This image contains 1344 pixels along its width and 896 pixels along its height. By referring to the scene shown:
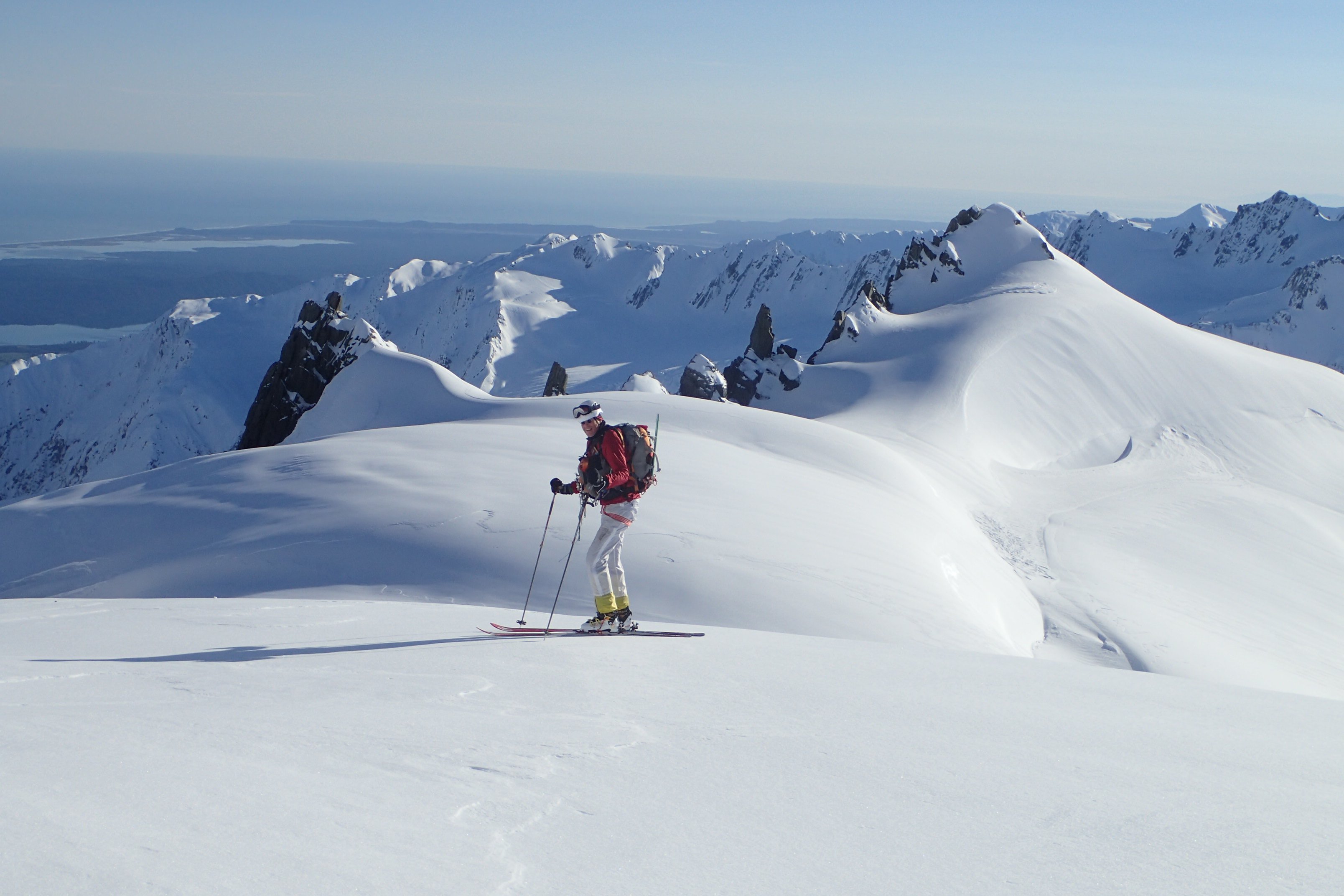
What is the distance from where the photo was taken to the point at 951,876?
3.91 m

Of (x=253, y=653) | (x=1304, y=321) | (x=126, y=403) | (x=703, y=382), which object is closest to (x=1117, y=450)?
(x=703, y=382)

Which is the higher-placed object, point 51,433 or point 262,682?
point 262,682

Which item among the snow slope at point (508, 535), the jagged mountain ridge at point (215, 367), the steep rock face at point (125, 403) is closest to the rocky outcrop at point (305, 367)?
the snow slope at point (508, 535)

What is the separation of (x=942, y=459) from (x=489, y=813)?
25944mm

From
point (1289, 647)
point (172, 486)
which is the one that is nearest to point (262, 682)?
point (172, 486)

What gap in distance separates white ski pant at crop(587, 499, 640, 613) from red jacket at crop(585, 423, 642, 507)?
0.23ft

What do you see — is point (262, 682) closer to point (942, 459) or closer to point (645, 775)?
point (645, 775)

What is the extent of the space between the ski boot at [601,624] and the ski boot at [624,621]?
34mm

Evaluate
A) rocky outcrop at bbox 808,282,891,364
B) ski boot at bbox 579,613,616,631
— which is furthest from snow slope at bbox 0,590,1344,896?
rocky outcrop at bbox 808,282,891,364

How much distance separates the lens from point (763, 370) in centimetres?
5244

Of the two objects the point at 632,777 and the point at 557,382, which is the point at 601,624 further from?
the point at 557,382

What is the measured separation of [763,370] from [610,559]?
43607mm

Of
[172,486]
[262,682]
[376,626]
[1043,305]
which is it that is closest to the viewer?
[262,682]

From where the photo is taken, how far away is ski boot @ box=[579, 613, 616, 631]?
31.4 ft
